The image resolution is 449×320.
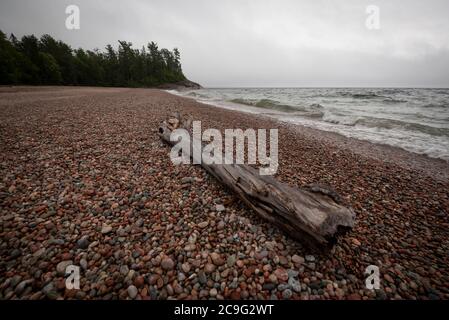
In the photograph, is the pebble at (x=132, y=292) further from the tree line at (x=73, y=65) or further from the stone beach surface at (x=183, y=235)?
the tree line at (x=73, y=65)

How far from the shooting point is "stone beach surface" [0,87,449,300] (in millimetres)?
2057

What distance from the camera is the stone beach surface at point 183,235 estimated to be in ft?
6.75

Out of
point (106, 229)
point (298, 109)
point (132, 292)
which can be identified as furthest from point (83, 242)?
point (298, 109)

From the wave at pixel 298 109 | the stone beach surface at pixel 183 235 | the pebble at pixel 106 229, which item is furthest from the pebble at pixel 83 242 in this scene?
the wave at pixel 298 109

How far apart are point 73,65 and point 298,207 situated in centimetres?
7038

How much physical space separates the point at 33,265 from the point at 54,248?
0.23 meters

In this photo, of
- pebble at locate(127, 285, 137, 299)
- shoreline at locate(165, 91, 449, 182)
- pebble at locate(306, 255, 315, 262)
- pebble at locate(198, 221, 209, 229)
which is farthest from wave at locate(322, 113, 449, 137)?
pebble at locate(127, 285, 137, 299)

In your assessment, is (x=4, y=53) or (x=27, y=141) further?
(x=4, y=53)

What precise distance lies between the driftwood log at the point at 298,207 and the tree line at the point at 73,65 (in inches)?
2141

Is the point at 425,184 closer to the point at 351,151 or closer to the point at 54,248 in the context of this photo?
the point at 351,151

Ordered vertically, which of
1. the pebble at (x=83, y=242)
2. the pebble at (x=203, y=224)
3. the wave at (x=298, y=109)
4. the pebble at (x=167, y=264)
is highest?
the wave at (x=298, y=109)

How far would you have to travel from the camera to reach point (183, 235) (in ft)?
8.66
